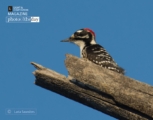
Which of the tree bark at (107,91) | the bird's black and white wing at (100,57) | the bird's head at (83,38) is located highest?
the bird's head at (83,38)

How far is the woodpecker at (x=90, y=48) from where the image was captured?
241 inches

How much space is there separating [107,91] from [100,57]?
2201 mm

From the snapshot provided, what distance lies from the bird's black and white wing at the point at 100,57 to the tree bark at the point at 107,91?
61.3 inches

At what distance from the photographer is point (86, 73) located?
405 cm

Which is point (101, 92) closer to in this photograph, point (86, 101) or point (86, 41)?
point (86, 101)

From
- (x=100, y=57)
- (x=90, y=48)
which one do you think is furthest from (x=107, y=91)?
(x=90, y=48)

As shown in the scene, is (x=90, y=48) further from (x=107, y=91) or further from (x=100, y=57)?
(x=107, y=91)

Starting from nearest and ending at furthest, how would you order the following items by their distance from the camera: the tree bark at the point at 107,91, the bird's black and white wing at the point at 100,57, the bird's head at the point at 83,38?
the tree bark at the point at 107,91
the bird's black and white wing at the point at 100,57
the bird's head at the point at 83,38

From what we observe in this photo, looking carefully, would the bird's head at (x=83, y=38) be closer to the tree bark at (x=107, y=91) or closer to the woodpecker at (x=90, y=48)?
the woodpecker at (x=90, y=48)

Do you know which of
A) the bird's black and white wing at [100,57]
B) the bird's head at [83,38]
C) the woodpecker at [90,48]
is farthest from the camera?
the bird's head at [83,38]

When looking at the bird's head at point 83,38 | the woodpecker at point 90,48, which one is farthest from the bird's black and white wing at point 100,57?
the bird's head at point 83,38

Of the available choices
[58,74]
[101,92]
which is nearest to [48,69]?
[58,74]

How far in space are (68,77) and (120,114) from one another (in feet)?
2.09

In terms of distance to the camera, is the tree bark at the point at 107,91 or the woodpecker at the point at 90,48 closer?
the tree bark at the point at 107,91
